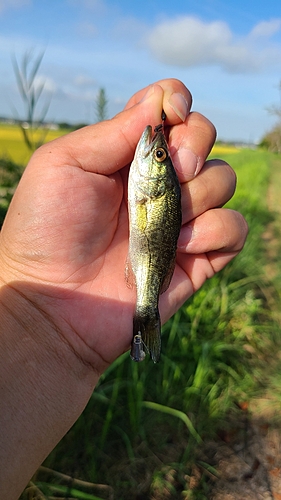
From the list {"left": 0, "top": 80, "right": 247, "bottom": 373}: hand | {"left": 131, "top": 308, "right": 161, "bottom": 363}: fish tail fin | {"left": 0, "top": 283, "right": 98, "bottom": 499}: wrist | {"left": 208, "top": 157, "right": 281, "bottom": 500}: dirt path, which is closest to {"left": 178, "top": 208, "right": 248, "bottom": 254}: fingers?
{"left": 0, "top": 80, "right": 247, "bottom": 373}: hand

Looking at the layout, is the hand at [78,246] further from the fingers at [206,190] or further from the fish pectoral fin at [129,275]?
the fish pectoral fin at [129,275]

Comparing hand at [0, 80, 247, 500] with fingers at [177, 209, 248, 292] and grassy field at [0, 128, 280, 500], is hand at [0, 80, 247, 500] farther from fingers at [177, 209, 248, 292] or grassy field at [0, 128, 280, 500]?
grassy field at [0, 128, 280, 500]

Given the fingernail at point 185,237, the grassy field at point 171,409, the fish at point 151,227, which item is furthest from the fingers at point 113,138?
the grassy field at point 171,409

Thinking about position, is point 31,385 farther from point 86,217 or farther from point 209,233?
point 209,233

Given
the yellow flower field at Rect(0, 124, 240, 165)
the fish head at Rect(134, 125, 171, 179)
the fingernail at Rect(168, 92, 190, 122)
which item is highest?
the fingernail at Rect(168, 92, 190, 122)

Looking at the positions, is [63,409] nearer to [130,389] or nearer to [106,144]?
[130,389]

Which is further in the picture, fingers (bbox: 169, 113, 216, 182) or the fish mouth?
fingers (bbox: 169, 113, 216, 182)
